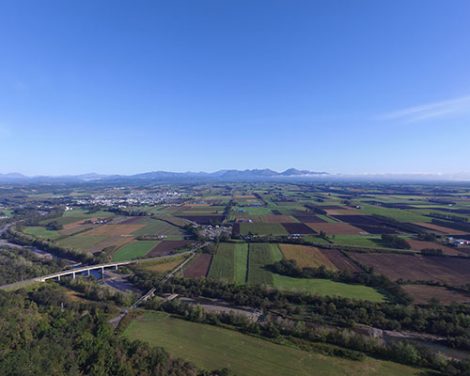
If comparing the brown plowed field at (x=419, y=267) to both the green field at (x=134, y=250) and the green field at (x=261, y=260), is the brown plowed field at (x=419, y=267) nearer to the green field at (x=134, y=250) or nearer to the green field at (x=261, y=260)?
the green field at (x=261, y=260)

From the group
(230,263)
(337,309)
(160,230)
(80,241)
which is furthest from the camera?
(160,230)

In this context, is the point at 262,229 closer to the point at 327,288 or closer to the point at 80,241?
the point at 327,288

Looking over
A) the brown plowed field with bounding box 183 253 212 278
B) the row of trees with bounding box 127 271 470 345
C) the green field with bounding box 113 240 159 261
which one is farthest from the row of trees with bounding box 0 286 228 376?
the green field with bounding box 113 240 159 261

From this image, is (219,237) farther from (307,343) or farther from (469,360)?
A: (469,360)

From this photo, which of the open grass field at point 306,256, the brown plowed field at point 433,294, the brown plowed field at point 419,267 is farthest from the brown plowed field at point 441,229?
the brown plowed field at point 433,294

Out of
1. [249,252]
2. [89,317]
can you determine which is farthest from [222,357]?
[249,252]

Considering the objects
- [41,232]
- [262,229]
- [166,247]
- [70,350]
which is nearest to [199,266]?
[166,247]
